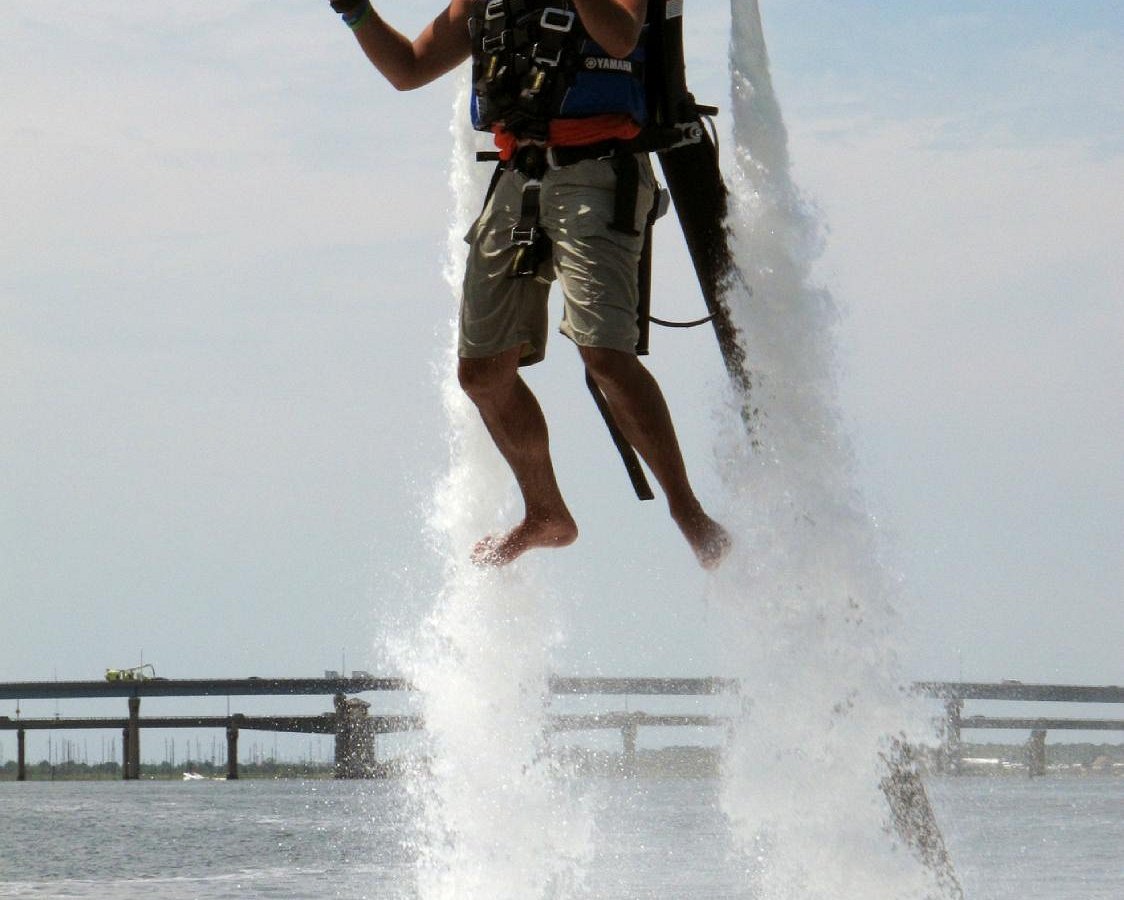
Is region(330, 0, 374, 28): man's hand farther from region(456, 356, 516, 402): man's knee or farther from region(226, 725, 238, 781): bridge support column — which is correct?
region(226, 725, 238, 781): bridge support column

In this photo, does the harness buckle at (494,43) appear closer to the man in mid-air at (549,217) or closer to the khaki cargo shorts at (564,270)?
the man in mid-air at (549,217)

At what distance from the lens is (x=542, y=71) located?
6074 mm

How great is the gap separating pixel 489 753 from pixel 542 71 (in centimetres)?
354

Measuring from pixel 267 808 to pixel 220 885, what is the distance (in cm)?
3304

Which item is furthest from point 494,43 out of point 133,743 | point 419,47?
point 133,743

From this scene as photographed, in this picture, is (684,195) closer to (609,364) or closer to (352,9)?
(609,364)

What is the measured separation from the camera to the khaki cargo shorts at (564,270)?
6203 mm

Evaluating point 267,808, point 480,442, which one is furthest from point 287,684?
point 480,442

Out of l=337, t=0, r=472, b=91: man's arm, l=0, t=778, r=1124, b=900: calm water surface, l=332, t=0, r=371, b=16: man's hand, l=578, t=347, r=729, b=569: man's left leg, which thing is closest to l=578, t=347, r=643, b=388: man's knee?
l=578, t=347, r=729, b=569: man's left leg

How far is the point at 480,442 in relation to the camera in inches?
354

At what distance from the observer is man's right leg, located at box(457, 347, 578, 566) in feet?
21.4

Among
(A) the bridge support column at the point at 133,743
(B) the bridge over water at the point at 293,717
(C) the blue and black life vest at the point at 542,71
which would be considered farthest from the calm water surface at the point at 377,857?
(A) the bridge support column at the point at 133,743

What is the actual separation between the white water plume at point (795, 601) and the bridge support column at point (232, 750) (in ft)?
336

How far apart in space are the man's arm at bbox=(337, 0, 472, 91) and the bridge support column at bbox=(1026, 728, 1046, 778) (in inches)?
4011
